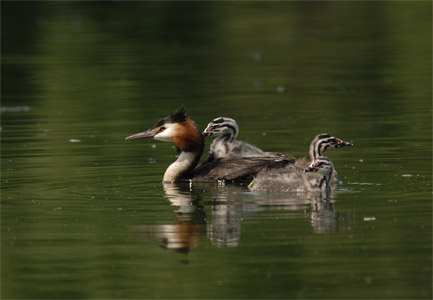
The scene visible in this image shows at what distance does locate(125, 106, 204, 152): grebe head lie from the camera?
541 inches

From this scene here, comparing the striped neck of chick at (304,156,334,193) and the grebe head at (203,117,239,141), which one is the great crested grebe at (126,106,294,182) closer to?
the grebe head at (203,117,239,141)

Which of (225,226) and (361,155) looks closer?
(225,226)

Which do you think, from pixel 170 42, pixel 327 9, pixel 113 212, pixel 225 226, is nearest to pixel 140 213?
pixel 113 212

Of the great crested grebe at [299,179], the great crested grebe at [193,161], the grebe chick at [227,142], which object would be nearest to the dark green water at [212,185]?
the great crested grebe at [299,179]

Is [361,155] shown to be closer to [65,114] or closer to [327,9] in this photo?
[65,114]

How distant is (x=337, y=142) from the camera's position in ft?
42.6

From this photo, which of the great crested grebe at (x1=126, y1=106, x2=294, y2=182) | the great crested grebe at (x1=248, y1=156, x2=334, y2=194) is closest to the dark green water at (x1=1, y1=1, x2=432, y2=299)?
the great crested grebe at (x1=248, y1=156, x2=334, y2=194)

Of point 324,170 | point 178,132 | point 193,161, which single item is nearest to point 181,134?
point 178,132

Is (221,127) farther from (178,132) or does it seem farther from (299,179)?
(299,179)

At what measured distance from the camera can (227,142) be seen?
14.1 meters

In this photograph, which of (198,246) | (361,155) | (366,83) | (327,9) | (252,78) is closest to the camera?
(198,246)

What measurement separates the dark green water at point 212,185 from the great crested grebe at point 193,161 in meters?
0.32

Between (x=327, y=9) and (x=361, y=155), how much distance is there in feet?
80.1

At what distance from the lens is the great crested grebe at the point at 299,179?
11797mm
